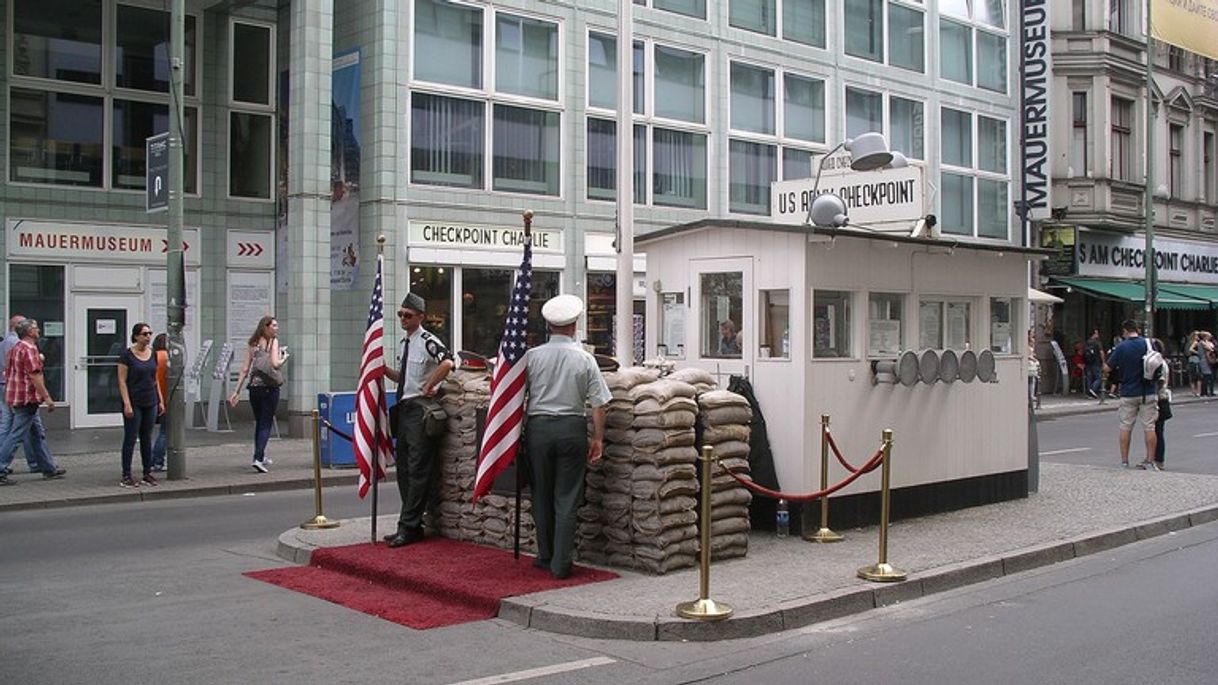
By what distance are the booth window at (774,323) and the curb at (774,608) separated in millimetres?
2496

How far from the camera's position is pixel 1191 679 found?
6.53 meters

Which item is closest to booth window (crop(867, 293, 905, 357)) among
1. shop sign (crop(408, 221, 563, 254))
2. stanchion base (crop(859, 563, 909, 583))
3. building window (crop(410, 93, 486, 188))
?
stanchion base (crop(859, 563, 909, 583))

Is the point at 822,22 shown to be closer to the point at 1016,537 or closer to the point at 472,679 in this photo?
the point at 1016,537

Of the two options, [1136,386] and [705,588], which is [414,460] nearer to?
[705,588]

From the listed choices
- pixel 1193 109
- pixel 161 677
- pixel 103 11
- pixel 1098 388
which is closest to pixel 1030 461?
pixel 161 677

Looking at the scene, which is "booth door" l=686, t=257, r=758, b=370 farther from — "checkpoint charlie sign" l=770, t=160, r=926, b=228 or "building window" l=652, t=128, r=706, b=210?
"building window" l=652, t=128, r=706, b=210

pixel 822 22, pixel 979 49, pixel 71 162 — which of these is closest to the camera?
pixel 71 162

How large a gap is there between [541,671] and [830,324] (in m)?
5.18

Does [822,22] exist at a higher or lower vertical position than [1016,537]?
higher

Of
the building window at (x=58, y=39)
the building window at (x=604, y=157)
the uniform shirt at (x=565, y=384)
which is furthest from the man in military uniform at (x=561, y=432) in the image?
the building window at (x=604, y=157)

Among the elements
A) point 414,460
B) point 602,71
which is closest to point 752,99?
point 602,71

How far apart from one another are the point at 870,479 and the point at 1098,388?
24782 mm

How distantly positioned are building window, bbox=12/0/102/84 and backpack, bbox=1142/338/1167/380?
17.3 m

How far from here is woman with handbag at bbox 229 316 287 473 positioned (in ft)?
51.9
